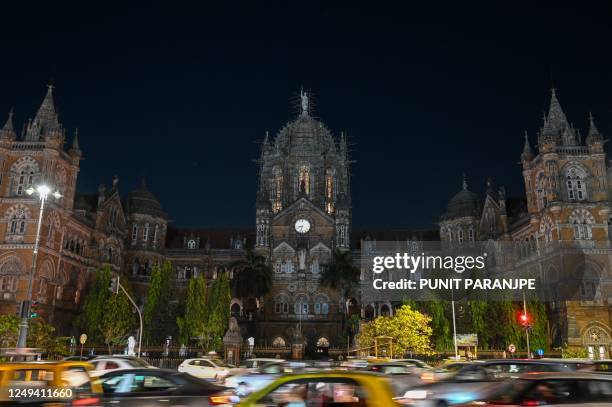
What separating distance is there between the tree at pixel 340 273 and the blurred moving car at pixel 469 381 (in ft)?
167

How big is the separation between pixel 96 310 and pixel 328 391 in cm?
5280

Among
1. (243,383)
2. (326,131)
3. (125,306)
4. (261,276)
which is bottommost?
(243,383)

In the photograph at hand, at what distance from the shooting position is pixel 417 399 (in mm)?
14523

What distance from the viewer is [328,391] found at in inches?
338

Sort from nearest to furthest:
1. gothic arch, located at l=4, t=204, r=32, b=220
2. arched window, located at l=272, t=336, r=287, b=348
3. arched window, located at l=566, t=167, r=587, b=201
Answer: arched window, located at l=566, t=167, r=587, b=201, gothic arch, located at l=4, t=204, r=32, b=220, arched window, located at l=272, t=336, r=287, b=348

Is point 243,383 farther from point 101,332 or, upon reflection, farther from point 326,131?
point 326,131

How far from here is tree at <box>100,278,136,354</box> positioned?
55531 millimetres

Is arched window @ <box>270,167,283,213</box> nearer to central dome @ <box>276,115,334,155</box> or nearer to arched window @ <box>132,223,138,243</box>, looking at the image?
central dome @ <box>276,115,334,155</box>

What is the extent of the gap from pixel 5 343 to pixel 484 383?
45492 millimetres

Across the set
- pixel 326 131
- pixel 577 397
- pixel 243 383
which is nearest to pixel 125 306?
pixel 243 383

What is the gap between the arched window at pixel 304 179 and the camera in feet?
279

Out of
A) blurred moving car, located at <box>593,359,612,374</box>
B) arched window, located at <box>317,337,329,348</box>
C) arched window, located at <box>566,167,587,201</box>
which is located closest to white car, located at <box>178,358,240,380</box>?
blurred moving car, located at <box>593,359,612,374</box>

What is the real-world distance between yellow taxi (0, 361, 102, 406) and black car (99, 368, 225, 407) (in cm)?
51

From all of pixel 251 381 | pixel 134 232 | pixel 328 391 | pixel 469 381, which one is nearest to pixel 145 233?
pixel 134 232
